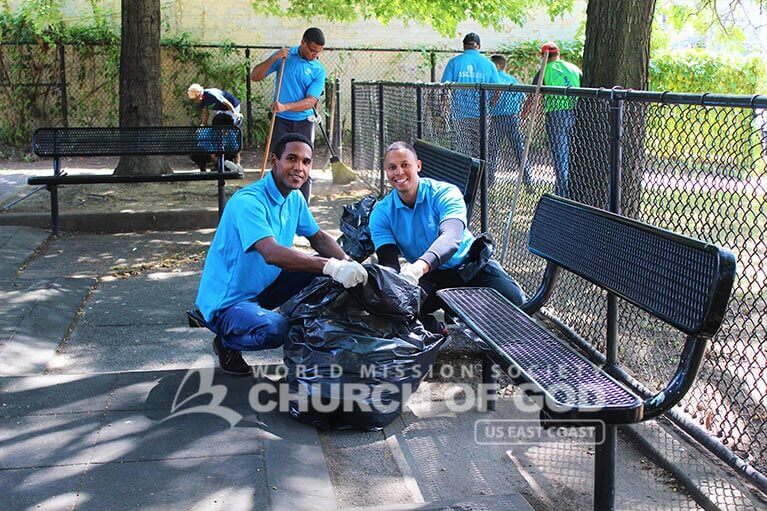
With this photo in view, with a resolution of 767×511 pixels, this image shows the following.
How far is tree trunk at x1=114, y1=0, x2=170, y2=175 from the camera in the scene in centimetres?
1023

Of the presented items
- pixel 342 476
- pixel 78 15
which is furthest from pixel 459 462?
pixel 78 15

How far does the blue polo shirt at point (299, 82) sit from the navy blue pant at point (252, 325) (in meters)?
4.81

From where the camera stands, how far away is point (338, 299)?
4012mm

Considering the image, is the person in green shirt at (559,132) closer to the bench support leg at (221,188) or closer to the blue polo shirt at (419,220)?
the blue polo shirt at (419,220)

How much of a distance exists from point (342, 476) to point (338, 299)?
775 mm

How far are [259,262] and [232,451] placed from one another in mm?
1092

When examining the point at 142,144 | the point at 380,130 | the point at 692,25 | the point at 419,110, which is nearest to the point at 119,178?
the point at 142,144

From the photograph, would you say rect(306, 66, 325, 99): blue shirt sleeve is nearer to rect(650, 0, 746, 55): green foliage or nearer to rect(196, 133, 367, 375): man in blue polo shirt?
rect(650, 0, 746, 55): green foliage

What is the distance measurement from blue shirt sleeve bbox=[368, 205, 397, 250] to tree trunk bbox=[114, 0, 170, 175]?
229 inches

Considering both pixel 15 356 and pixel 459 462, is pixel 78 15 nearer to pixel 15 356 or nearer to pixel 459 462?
pixel 15 356

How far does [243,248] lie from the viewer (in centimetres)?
441

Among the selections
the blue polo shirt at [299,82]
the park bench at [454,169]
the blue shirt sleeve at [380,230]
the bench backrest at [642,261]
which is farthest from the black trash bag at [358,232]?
the blue polo shirt at [299,82]

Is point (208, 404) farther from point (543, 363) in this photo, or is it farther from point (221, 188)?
point (221, 188)

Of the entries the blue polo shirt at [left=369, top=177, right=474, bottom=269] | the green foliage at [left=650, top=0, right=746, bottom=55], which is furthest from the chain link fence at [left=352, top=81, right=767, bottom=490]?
the green foliage at [left=650, top=0, right=746, bottom=55]
